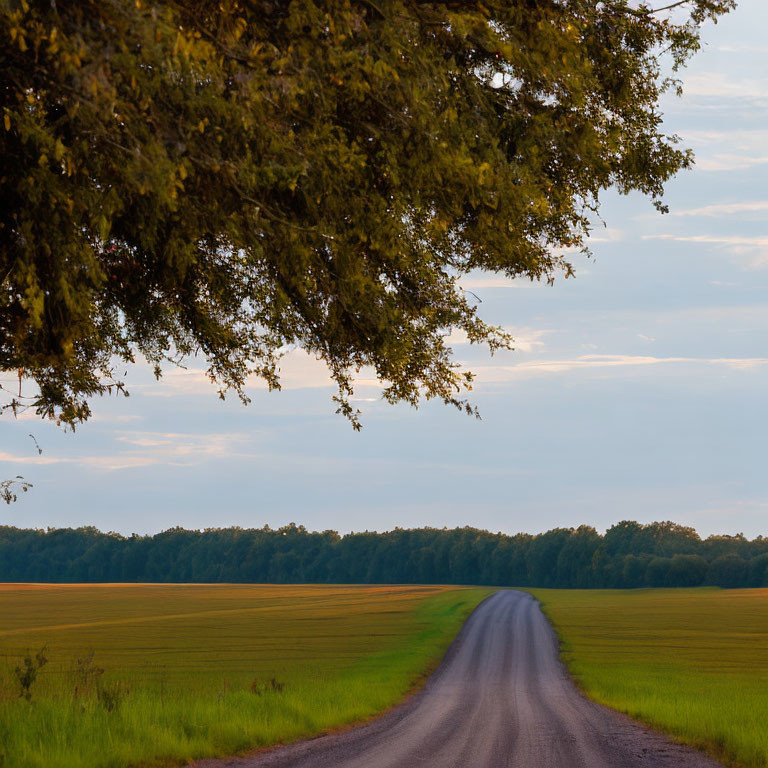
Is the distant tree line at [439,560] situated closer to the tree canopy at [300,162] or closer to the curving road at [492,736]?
the curving road at [492,736]

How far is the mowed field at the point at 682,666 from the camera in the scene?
696 inches

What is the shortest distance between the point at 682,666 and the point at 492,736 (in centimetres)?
2200

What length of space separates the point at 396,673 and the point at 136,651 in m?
20.1

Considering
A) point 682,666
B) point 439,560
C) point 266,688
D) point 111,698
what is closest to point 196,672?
point 266,688

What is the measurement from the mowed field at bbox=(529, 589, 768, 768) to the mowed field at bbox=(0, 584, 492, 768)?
6685mm

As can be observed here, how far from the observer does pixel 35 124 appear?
9.59m

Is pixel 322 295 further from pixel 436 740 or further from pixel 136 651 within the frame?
pixel 136 651

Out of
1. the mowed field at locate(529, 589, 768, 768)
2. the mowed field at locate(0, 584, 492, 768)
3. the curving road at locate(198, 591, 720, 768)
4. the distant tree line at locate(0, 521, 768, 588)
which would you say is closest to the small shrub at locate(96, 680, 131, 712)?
the mowed field at locate(0, 584, 492, 768)

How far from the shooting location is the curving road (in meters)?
14.4

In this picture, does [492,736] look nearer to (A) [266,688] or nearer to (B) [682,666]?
(A) [266,688]

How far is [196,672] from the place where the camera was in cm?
3231

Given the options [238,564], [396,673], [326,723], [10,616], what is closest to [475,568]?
[238,564]

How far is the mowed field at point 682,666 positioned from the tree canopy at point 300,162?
8.83m

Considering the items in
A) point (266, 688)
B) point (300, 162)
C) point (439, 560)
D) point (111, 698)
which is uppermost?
point (300, 162)
